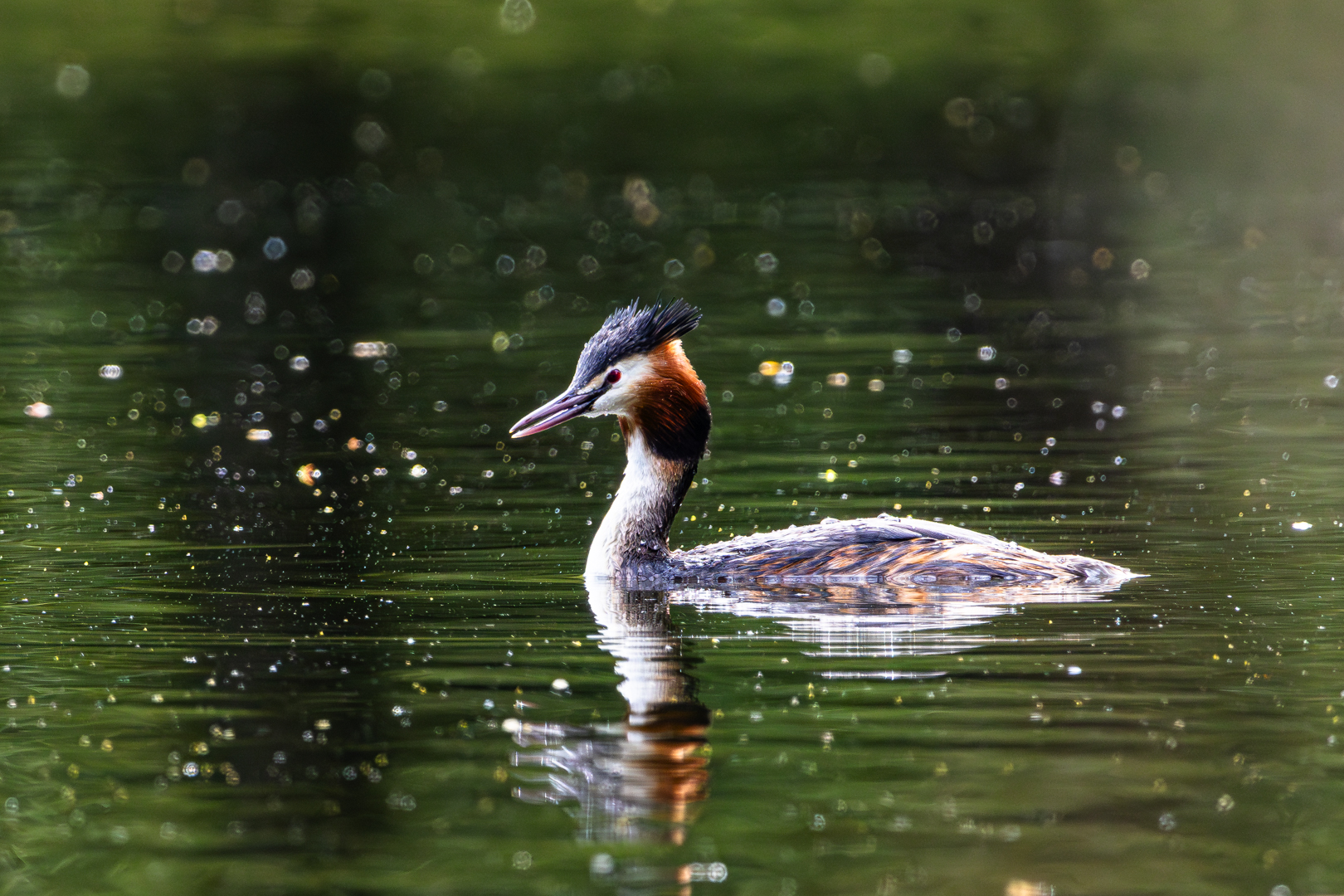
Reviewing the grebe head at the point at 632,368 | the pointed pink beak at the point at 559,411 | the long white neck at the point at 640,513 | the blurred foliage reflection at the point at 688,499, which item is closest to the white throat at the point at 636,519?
the long white neck at the point at 640,513

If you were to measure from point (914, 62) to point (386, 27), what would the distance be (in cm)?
1319

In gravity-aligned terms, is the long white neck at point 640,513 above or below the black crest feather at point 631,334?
below

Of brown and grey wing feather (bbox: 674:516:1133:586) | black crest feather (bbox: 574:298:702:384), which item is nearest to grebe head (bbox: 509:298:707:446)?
black crest feather (bbox: 574:298:702:384)

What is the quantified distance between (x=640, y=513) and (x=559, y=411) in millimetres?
879

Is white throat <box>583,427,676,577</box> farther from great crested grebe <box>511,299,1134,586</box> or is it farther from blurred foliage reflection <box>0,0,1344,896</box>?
blurred foliage reflection <box>0,0,1344,896</box>

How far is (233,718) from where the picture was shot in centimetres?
894

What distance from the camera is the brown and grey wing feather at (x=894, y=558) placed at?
1127 centimetres

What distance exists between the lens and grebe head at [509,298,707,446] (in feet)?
39.2

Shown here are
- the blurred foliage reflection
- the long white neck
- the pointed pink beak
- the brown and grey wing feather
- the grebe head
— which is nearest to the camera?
the blurred foliage reflection

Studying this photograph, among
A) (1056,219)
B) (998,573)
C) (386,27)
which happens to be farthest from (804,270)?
(386,27)

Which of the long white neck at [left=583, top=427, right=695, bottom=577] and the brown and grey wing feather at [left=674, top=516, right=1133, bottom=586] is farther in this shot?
the long white neck at [left=583, top=427, right=695, bottom=577]

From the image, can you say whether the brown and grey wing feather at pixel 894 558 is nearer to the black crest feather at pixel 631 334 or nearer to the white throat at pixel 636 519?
the white throat at pixel 636 519

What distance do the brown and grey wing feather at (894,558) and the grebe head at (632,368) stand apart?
1.12 metres

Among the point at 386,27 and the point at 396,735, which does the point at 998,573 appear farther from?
the point at 386,27
